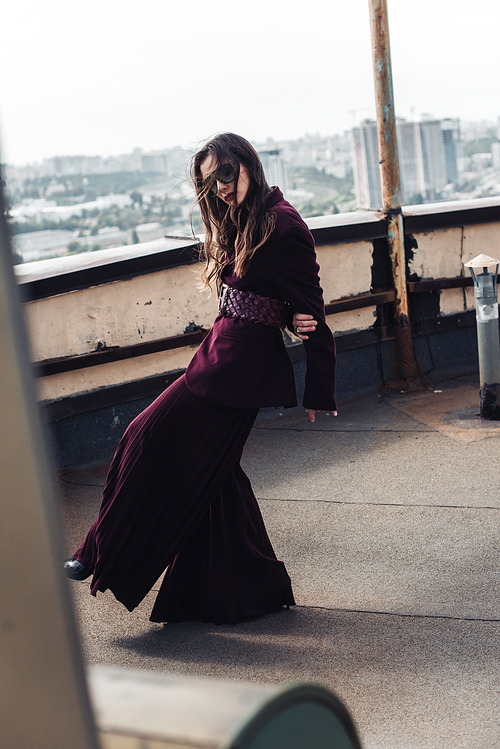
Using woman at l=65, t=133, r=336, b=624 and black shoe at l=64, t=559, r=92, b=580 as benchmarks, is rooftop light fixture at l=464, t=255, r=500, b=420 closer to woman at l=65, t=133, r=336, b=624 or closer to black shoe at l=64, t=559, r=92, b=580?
woman at l=65, t=133, r=336, b=624

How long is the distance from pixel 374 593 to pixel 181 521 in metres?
0.86

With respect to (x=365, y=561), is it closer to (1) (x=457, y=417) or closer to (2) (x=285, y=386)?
(2) (x=285, y=386)

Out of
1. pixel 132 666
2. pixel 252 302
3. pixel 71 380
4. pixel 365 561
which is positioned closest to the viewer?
pixel 132 666

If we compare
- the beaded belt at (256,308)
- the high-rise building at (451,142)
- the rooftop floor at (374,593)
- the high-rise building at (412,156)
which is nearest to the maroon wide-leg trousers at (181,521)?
the rooftop floor at (374,593)

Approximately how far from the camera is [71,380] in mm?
4715

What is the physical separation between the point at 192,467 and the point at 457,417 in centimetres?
280

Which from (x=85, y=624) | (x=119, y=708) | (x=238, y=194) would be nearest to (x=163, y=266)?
(x=238, y=194)

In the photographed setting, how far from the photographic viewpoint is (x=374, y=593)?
3.04m

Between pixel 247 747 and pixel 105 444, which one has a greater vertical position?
pixel 247 747

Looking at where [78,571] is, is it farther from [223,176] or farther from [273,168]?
[273,168]

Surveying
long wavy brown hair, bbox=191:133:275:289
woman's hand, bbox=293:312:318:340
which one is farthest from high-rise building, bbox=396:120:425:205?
woman's hand, bbox=293:312:318:340

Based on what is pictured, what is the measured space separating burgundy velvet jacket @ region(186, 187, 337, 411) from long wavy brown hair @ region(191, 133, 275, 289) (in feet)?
0.13

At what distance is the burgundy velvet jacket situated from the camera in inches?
107

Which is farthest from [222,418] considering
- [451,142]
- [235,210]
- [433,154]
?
[451,142]
